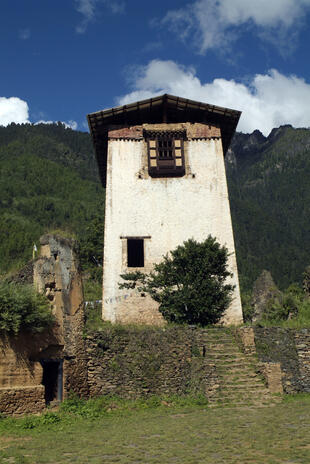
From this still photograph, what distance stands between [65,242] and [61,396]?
170 inches

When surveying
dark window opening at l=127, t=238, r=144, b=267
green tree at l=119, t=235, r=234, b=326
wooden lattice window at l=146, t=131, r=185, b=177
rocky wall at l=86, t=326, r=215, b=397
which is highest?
wooden lattice window at l=146, t=131, r=185, b=177

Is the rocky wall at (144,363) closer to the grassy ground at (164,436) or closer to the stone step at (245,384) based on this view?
the stone step at (245,384)

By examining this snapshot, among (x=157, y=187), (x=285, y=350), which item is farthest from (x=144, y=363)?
(x=157, y=187)

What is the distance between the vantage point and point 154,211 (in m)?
20.9

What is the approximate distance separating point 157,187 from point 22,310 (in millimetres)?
11524

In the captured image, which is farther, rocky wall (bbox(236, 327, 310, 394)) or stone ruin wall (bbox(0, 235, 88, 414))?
rocky wall (bbox(236, 327, 310, 394))

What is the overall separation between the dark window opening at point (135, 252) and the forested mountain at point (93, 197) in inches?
469

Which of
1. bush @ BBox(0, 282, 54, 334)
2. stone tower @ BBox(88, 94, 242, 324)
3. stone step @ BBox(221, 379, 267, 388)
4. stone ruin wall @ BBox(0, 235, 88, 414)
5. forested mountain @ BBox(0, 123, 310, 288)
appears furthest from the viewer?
forested mountain @ BBox(0, 123, 310, 288)

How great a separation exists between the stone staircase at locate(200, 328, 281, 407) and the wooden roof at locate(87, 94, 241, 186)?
12.1 m

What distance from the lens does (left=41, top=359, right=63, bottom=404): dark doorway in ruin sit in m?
11.8

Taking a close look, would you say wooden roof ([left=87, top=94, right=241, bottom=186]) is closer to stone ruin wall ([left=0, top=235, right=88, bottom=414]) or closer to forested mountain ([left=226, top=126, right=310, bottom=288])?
stone ruin wall ([left=0, top=235, right=88, bottom=414])

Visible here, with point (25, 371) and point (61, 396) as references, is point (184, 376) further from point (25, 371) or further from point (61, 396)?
point (25, 371)

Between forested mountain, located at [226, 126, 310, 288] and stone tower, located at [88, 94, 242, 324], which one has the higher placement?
forested mountain, located at [226, 126, 310, 288]

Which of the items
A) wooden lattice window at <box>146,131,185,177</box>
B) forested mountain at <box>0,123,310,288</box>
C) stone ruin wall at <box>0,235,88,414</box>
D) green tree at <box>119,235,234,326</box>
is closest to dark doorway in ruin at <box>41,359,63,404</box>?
stone ruin wall at <box>0,235,88,414</box>
